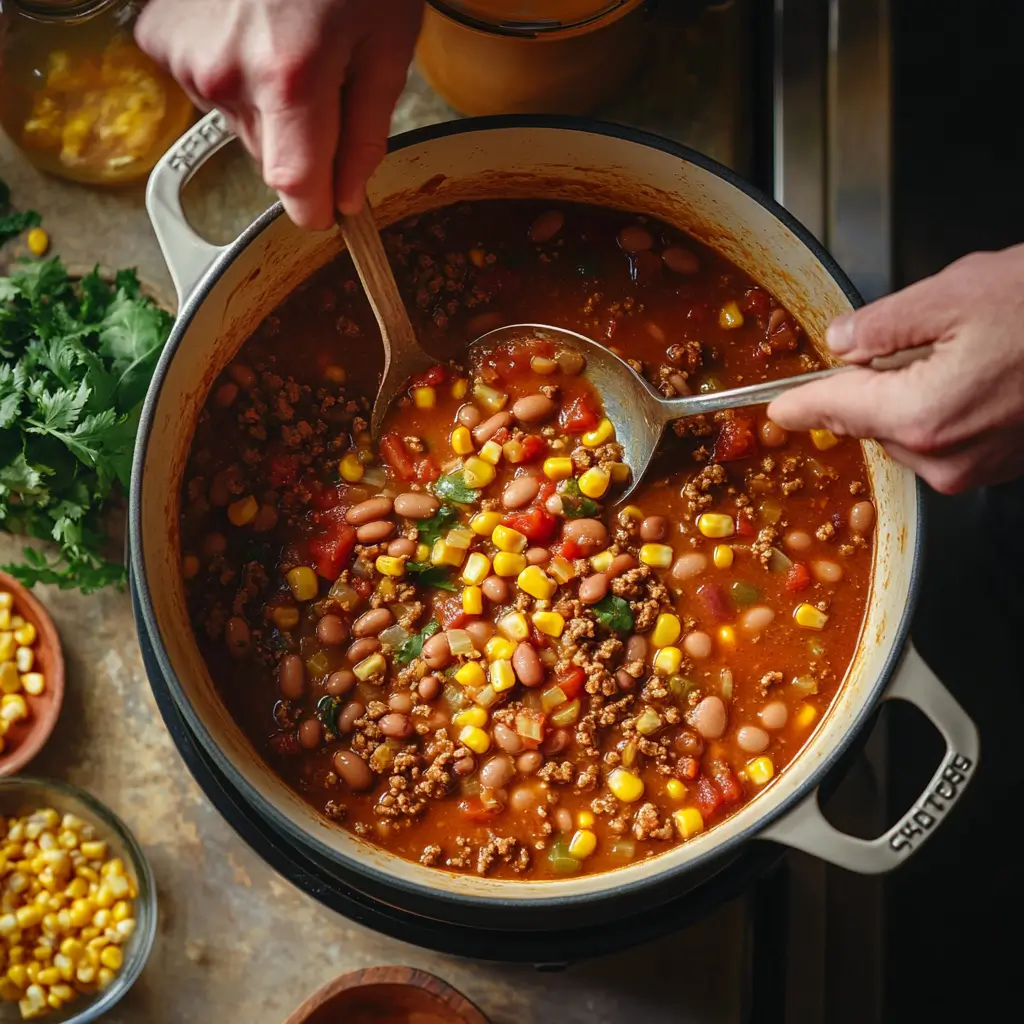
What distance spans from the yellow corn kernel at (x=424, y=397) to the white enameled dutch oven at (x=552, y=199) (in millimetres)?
338

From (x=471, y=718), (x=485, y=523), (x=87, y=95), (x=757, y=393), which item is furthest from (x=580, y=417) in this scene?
(x=87, y=95)

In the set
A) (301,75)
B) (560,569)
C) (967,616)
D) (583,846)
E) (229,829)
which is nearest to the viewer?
(301,75)

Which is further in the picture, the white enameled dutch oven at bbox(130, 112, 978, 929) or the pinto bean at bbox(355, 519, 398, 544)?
the pinto bean at bbox(355, 519, 398, 544)

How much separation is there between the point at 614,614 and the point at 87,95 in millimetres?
1521

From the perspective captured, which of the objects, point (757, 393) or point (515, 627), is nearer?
point (757, 393)

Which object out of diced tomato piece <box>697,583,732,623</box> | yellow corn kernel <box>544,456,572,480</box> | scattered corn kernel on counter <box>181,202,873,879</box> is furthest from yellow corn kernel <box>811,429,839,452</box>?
yellow corn kernel <box>544,456,572,480</box>

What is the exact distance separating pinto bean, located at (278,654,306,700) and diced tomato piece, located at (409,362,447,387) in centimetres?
58

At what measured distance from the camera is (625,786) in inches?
79.4

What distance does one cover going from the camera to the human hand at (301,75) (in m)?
1.45

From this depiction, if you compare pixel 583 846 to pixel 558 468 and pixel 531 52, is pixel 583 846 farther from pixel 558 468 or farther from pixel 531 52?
pixel 531 52

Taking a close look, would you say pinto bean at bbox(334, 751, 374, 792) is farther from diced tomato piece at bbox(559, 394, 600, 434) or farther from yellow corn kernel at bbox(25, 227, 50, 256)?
yellow corn kernel at bbox(25, 227, 50, 256)

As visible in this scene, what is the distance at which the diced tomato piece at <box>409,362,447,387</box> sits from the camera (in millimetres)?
2158

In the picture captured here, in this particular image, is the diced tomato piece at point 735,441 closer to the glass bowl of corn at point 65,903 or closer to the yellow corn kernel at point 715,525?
the yellow corn kernel at point 715,525

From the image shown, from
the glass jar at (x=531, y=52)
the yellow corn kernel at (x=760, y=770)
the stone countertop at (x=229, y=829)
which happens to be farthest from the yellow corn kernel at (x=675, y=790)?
the glass jar at (x=531, y=52)
